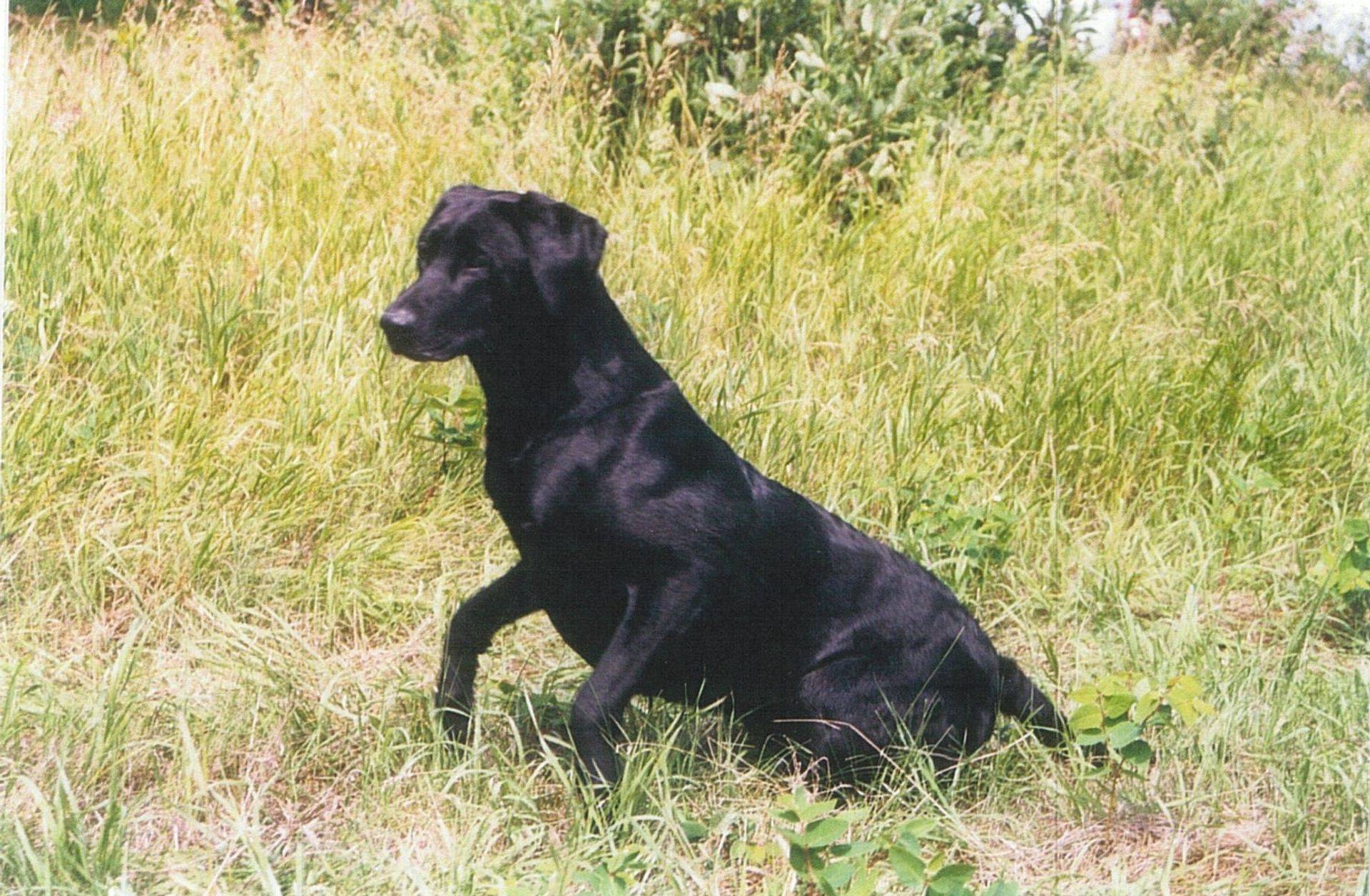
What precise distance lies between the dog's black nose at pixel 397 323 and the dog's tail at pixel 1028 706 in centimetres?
132

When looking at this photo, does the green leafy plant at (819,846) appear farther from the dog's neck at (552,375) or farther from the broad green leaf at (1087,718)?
the dog's neck at (552,375)

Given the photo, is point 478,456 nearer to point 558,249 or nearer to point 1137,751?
point 558,249

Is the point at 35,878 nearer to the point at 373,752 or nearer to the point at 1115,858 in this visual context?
the point at 373,752

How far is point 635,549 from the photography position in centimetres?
238

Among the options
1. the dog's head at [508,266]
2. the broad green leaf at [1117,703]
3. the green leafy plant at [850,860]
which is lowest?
the green leafy plant at [850,860]

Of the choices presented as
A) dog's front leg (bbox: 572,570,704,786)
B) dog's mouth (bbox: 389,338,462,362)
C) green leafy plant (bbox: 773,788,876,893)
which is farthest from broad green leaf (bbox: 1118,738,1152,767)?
dog's mouth (bbox: 389,338,462,362)

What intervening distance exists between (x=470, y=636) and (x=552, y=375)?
58cm

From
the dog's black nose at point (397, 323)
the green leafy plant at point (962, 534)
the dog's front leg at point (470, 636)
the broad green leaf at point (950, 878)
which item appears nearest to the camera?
the broad green leaf at point (950, 878)

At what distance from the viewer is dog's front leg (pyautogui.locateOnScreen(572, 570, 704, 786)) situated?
7.75 feet

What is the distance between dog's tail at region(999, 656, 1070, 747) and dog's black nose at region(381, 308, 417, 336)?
52.0 inches

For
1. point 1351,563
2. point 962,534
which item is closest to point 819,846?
point 962,534

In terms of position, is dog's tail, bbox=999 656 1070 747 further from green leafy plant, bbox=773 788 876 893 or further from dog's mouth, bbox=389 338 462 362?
dog's mouth, bbox=389 338 462 362

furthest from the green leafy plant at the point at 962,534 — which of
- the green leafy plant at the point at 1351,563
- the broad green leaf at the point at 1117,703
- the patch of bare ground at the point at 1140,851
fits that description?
the broad green leaf at the point at 1117,703

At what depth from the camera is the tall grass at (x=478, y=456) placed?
2.50 meters
